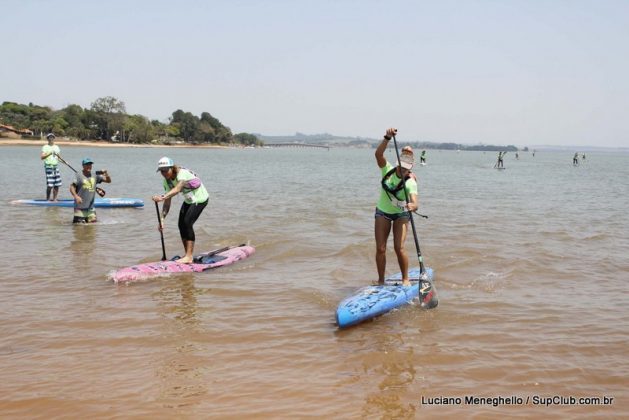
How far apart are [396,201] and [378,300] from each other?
58.3 inches

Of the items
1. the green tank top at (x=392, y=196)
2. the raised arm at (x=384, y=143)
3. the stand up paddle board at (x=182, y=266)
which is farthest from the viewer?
the stand up paddle board at (x=182, y=266)

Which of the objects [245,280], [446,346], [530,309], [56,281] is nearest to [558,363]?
[446,346]

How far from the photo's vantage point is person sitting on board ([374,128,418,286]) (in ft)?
24.7

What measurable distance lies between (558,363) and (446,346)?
120 cm

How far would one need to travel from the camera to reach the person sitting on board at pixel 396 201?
754 centimetres

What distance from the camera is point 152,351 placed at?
589 cm

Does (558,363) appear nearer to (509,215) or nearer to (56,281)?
(56,281)

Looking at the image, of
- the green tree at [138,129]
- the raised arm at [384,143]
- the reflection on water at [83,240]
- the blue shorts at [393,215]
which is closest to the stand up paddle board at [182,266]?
the reflection on water at [83,240]

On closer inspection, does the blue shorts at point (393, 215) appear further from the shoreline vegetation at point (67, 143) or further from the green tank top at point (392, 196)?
the shoreline vegetation at point (67, 143)

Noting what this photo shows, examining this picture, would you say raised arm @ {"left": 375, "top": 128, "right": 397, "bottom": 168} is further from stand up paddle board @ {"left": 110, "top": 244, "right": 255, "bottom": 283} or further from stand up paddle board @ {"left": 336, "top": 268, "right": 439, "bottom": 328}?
stand up paddle board @ {"left": 110, "top": 244, "right": 255, "bottom": 283}

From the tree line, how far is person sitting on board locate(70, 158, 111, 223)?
101136mm

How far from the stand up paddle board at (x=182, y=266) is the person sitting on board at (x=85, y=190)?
186 inches

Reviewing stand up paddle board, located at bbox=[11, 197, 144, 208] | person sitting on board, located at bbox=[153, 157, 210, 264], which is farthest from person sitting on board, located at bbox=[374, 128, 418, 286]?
stand up paddle board, located at bbox=[11, 197, 144, 208]

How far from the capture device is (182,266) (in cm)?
944
